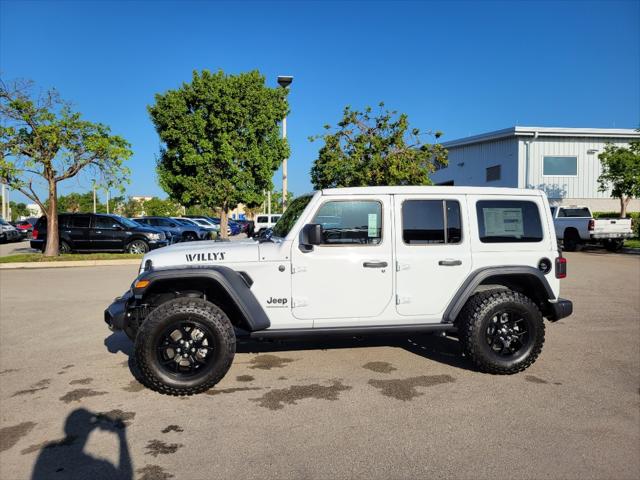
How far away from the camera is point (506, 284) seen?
5.09 metres

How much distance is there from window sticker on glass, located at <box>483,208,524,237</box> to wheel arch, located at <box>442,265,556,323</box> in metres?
0.36

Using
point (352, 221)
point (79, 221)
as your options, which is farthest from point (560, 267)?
point (79, 221)

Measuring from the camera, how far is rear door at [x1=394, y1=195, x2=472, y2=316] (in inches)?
182

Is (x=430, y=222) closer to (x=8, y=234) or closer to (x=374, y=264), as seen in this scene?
(x=374, y=264)

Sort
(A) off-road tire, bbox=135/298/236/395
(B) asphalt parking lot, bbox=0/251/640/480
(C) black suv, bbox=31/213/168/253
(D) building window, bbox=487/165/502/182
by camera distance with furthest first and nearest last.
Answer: (D) building window, bbox=487/165/502/182
(C) black suv, bbox=31/213/168/253
(A) off-road tire, bbox=135/298/236/395
(B) asphalt parking lot, bbox=0/251/640/480

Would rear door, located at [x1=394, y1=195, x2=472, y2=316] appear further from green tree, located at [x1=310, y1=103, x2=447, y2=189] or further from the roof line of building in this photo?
the roof line of building

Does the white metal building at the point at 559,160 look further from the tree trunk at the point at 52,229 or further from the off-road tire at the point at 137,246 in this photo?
the tree trunk at the point at 52,229

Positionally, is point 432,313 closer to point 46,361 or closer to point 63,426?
point 63,426

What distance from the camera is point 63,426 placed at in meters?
3.61

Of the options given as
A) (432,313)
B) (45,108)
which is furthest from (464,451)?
(45,108)

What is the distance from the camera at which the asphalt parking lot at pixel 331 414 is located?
304 centimetres

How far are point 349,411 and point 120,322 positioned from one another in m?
2.20

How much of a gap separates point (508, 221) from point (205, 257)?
3.07m

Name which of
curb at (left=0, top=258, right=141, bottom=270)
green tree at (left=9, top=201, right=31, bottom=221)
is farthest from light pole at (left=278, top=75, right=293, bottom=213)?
green tree at (left=9, top=201, right=31, bottom=221)
